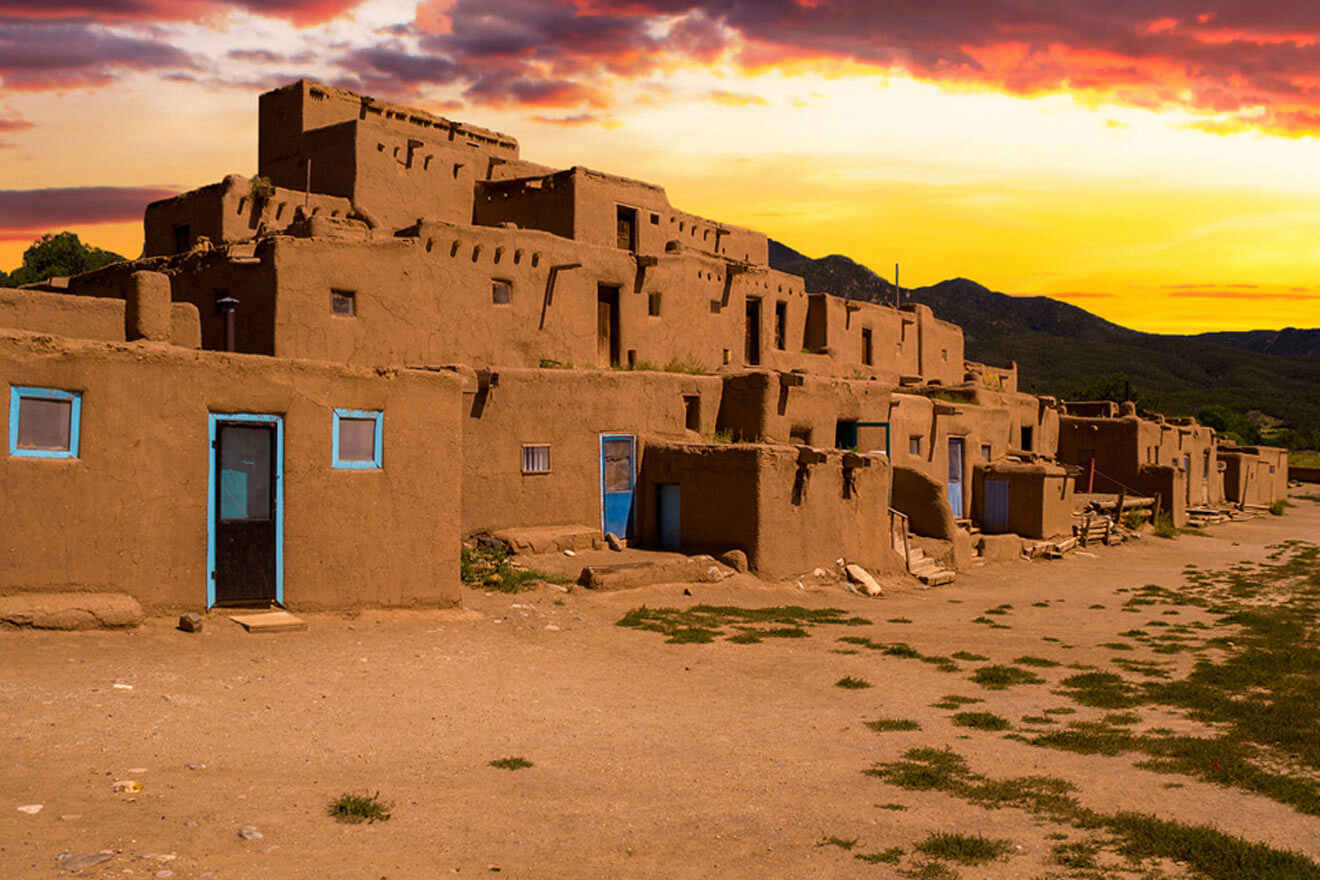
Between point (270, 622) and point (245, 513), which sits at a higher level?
point (245, 513)

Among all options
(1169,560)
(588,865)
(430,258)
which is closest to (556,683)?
(588,865)

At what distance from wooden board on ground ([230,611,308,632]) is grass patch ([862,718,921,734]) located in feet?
20.0

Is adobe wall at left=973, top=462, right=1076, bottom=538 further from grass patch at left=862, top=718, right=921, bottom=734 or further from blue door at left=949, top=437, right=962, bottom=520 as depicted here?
grass patch at left=862, top=718, right=921, bottom=734

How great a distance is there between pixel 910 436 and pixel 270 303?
50.5 feet

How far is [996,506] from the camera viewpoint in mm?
28750

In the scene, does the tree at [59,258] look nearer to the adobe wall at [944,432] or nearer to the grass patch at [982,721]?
the adobe wall at [944,432]

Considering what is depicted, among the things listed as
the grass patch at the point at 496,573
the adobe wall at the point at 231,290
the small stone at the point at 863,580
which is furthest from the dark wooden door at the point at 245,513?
the small stone at the point at 863,580

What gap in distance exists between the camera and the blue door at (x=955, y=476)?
1121 inches

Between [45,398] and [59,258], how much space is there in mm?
46265

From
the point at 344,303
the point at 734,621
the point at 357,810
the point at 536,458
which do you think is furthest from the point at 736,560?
the point at 357,810

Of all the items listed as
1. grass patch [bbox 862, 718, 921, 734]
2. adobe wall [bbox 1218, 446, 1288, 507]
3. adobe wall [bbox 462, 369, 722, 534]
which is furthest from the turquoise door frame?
adobe wall [bbox 1218, 446, 1288, 507]

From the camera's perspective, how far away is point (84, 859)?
5.61m

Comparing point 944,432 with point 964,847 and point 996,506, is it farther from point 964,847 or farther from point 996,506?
point 964,847

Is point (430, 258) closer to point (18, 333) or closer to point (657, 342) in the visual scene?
point (657, 342)
